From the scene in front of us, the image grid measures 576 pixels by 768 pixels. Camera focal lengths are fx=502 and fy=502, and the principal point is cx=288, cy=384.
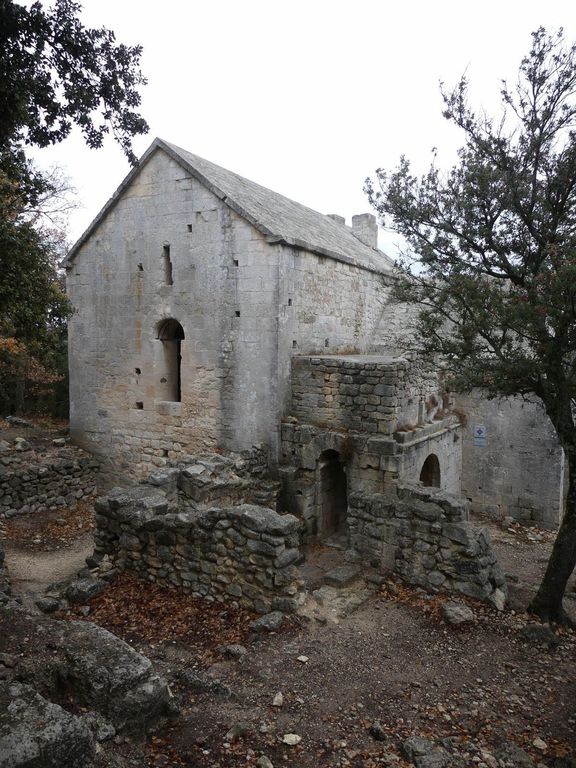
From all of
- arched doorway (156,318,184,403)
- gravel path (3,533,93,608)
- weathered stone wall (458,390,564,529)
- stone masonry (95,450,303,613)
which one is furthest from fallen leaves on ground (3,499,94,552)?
weathered stone wall (458,390,564,529)

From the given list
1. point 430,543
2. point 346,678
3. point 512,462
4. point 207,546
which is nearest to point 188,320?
point 207,546

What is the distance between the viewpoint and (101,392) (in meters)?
14.5

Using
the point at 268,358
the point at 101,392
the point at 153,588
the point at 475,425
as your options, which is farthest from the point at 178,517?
the point at 475,425

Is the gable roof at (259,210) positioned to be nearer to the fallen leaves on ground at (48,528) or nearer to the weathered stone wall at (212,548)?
the weathered stone wall at (212,548)

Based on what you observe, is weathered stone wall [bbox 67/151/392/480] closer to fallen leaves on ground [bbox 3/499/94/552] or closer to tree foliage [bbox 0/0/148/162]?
fallen leaves on ground [bbox 3/499/94/552]

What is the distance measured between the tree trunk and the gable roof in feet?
25.7

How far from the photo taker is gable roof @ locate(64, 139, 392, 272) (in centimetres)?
1195

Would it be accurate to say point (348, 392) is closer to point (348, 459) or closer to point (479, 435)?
point (348, 459)

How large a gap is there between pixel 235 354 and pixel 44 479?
18.9 ft

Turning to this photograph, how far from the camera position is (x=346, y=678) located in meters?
5.74

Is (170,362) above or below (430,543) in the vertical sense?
above

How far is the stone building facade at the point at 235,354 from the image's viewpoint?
11.4 metres

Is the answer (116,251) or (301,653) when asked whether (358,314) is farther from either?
(301,653)

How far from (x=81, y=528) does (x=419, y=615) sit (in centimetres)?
824
